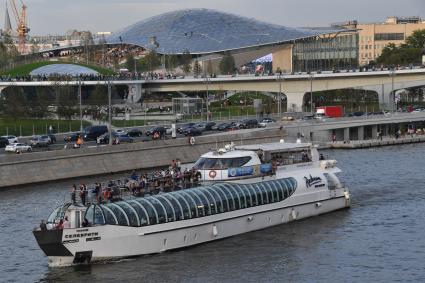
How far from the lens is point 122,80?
4562 inches

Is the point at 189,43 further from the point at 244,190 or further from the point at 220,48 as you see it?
the point at 244,190

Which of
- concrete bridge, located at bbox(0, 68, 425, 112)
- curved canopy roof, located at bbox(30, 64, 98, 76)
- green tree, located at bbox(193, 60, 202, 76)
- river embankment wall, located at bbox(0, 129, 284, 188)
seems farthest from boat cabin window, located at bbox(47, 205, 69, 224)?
curved canopy roof, located at bbox(30, 64, 98, 76)

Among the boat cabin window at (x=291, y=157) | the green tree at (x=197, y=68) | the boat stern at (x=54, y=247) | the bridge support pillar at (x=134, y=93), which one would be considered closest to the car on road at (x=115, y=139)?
the boat cabin window at (x=291, y=157)

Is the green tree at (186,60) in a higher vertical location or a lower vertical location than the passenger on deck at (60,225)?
higher

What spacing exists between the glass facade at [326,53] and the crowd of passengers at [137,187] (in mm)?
116190

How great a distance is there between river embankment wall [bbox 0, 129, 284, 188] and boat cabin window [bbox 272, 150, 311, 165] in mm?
15437

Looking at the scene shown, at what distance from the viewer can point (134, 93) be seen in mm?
117062

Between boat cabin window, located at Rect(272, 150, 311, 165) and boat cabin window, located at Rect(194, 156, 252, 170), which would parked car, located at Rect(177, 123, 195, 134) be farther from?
boat cabin window, located at Rect(194, 156, 252, 170)

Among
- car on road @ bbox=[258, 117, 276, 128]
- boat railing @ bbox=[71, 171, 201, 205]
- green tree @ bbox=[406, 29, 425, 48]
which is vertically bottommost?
boat railing @ bbox=[71, 171, 201, 205]

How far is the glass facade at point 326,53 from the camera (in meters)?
158

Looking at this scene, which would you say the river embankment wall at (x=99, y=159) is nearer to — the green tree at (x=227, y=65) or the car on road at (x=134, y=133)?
the car on road at (x=134, y=133)

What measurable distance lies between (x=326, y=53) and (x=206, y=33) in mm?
24264

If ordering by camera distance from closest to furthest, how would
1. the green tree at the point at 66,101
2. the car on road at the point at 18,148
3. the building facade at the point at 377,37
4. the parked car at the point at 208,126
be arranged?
the car on road at the point at 18,148 → the parked car at the point at 208,126 → the green tree at the point at 66,101 → the building facade at the point at 377,37

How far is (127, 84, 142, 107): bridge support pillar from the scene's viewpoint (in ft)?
383
